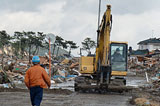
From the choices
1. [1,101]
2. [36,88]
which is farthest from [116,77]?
[36,88]

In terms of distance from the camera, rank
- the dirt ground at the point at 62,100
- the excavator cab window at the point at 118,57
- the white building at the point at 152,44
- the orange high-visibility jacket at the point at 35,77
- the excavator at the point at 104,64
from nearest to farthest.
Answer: the orange high-visibility jacket at the point at 35,77 → the dirt ground at the point at 62,100 → the excavator at the point at 104,64 → the excavator cab window at the point at 118,57 → the white building at the point at 152,44

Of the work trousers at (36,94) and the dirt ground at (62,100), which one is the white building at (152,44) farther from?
the work trousers at (36,94)

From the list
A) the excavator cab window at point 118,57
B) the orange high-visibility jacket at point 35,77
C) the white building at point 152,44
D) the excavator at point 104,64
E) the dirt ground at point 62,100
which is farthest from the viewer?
the white building at point 152,44

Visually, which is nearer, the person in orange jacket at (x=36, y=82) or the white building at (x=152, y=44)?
the person in orange jacket at (x=36, y=82)

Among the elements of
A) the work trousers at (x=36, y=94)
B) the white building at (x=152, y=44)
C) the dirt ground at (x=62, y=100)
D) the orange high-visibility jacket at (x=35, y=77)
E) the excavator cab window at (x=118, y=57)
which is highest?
the white building at (x=152, y=44)

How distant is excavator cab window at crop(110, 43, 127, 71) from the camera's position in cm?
1952

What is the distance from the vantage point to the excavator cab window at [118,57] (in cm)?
1952

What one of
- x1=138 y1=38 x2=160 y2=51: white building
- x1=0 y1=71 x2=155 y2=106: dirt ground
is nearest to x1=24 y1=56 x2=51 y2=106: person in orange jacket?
x1=0 y1=71 x2=155 y2=106: dirt ground

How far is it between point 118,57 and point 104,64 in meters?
1.51

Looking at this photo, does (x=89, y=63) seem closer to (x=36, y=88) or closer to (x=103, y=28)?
(x=103, y=28)

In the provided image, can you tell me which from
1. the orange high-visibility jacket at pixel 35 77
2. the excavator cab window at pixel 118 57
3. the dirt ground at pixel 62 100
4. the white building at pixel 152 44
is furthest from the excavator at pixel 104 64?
the white building at pixel 152 44

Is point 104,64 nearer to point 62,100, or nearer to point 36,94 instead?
point 62,100

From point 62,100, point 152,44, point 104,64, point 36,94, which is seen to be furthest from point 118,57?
point 152,44

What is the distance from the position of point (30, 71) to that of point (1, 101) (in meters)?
4.23
